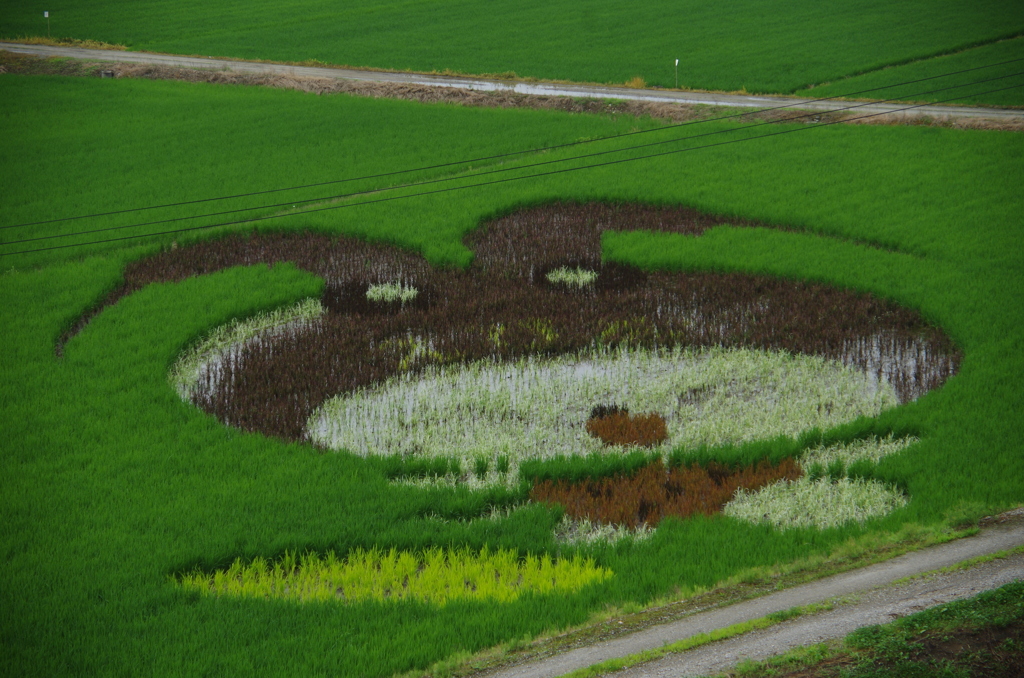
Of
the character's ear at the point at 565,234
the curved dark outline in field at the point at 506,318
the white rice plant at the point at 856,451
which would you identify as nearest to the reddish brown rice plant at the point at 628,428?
the white rice plant at the point at 856,451

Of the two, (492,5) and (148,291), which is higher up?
(492,5)

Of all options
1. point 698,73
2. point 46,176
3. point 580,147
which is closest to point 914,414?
point 580,147

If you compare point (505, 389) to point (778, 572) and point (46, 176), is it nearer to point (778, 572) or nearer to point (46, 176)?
point (778, 572)

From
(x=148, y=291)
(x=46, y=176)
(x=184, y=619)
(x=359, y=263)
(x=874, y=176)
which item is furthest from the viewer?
(x=46, y=176)

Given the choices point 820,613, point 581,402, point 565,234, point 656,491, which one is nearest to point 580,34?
point 565,234

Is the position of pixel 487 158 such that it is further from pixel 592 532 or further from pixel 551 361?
pixel 592 532

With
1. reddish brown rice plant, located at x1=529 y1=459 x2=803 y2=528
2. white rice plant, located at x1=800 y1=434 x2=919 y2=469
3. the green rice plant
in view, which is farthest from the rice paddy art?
the green rice plant

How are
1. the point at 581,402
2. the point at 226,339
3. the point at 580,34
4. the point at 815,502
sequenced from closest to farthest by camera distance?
the point at 815,502
the point at 581,402
the point at 226,339
the point at 580,34
